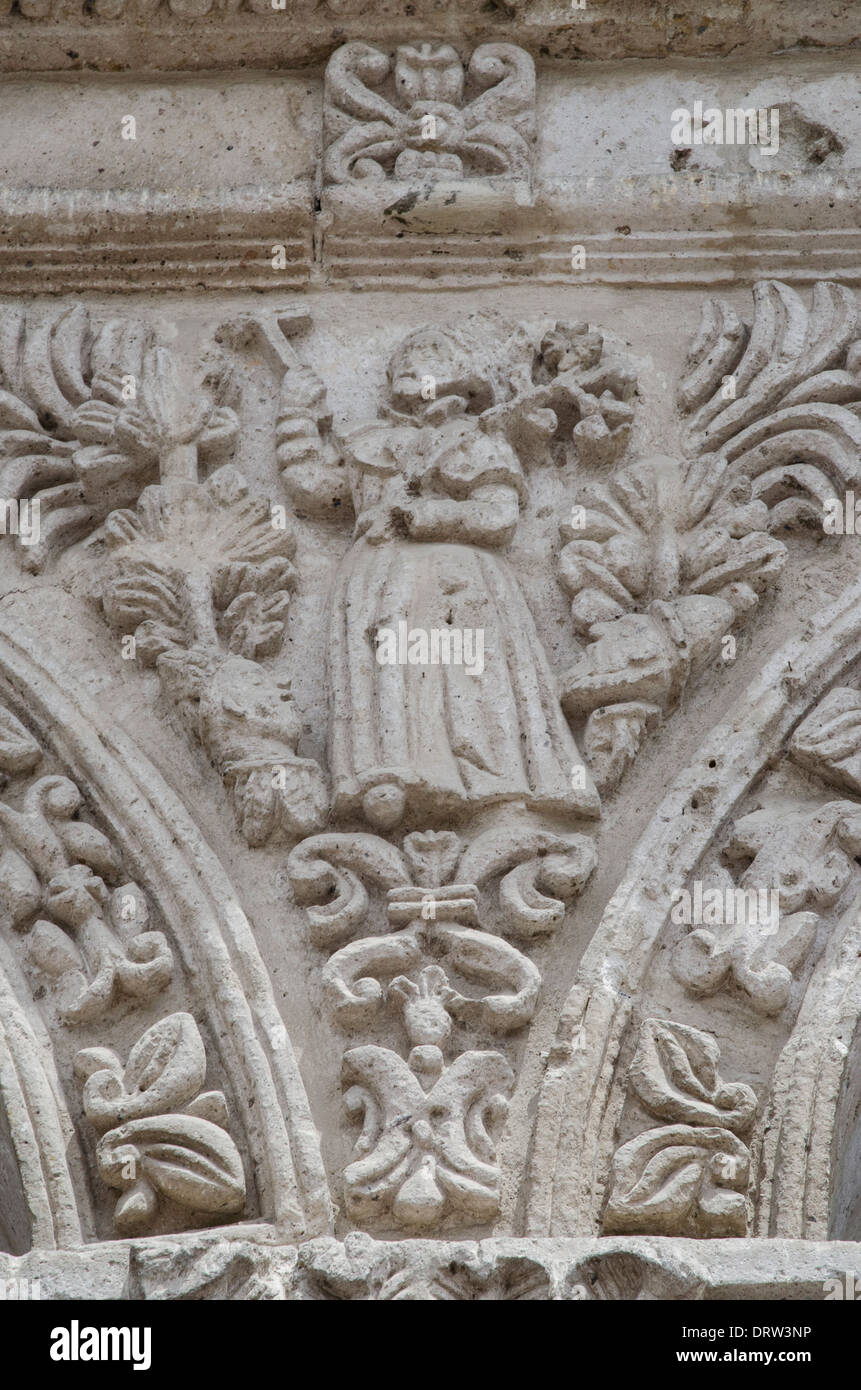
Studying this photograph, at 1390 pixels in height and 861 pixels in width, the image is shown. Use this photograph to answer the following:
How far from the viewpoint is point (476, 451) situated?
3402 millimetres

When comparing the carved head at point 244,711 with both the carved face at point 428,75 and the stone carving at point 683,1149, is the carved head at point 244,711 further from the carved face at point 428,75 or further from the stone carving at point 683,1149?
the carved face at point 428,75

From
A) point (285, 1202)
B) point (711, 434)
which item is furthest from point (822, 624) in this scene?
point (285, 1202)

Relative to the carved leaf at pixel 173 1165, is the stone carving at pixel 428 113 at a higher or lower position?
higher

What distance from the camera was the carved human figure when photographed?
2.93 m

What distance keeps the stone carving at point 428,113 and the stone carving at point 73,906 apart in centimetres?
162

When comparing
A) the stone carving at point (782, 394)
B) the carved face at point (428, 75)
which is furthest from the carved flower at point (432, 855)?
the carved face at point (428, 75)

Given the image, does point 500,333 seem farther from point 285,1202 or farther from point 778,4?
point 285,1202

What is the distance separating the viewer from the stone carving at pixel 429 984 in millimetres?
2504

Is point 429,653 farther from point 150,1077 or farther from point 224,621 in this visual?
point 150,1077

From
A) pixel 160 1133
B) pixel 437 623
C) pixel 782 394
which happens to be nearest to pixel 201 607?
pixel 437 623

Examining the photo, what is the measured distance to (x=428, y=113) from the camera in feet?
13.1

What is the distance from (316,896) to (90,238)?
1.72 meters

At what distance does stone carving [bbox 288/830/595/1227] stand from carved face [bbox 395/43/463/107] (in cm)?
191

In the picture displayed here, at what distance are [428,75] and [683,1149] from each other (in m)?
2.51
